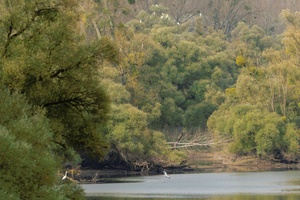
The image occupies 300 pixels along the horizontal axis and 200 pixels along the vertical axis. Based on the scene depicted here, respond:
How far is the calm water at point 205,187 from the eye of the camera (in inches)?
1641

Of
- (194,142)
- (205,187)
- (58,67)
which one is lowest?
(205,187)

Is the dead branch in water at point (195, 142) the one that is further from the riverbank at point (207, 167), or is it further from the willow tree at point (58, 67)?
the willow tree at point (58, 67)

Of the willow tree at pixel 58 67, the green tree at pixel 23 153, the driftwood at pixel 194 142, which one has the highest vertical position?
the driftwood at pixel 194 142

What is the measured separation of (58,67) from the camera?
24359 millimetres

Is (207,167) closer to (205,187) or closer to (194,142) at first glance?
(194,142)

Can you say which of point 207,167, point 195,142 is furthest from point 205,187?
point 207,167

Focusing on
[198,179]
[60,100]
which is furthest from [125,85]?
[60,100]

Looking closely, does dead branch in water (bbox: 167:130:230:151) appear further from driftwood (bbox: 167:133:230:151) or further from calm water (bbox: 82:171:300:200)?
calm water (bbox: 82:171:300:200)

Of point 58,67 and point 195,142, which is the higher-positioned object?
point 195,142

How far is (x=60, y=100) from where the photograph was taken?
24.8 metres

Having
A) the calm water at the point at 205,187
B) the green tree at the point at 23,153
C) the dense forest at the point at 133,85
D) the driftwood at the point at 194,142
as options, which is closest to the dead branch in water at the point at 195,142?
the driftwood at the point at 194,142

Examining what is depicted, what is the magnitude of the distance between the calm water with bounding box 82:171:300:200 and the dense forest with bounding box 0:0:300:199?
4.20 metres

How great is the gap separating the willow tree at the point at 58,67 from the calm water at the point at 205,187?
1477 centimetres

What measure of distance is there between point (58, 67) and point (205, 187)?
23977mm
